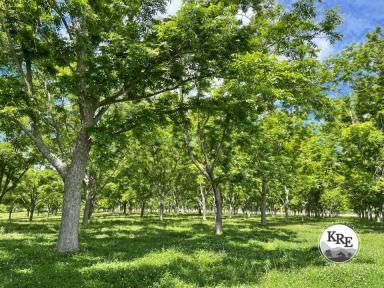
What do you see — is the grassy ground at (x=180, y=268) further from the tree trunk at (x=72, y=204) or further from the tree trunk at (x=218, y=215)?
the tree trunk at (x=218, y=215)

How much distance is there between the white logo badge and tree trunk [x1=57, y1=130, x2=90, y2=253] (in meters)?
13.8

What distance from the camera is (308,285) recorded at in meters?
11.4

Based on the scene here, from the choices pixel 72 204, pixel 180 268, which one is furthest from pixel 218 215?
pixel 180 268

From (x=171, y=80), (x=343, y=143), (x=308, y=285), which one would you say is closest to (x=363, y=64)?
(x=343, y=143)

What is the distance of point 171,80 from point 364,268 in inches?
511

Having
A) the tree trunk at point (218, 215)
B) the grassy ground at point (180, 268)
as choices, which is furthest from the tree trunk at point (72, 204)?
the tree trunk at point (218, 215)

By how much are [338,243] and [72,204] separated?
1437cm

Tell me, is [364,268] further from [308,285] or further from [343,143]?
[343,143]

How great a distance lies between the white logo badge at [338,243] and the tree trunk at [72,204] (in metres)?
13.8

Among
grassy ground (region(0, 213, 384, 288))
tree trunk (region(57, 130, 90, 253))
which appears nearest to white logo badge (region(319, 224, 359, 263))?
grassy ground (region(0, 213, 384, 288))

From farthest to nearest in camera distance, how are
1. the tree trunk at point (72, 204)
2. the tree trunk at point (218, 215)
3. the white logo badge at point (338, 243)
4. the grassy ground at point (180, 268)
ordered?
the tree trunk at point (218, 215)
the tree trunk at point (72, 204)
the grassy ground at point (180, 268)
the white logo badge at point (338, 243)

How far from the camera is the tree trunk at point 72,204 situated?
18.1 meters

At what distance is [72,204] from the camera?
1834 centimetres

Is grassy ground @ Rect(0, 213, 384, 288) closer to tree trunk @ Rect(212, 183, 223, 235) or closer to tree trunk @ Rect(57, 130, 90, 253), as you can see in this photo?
tree trunk @ Rect(57, 130, 90, 253)
